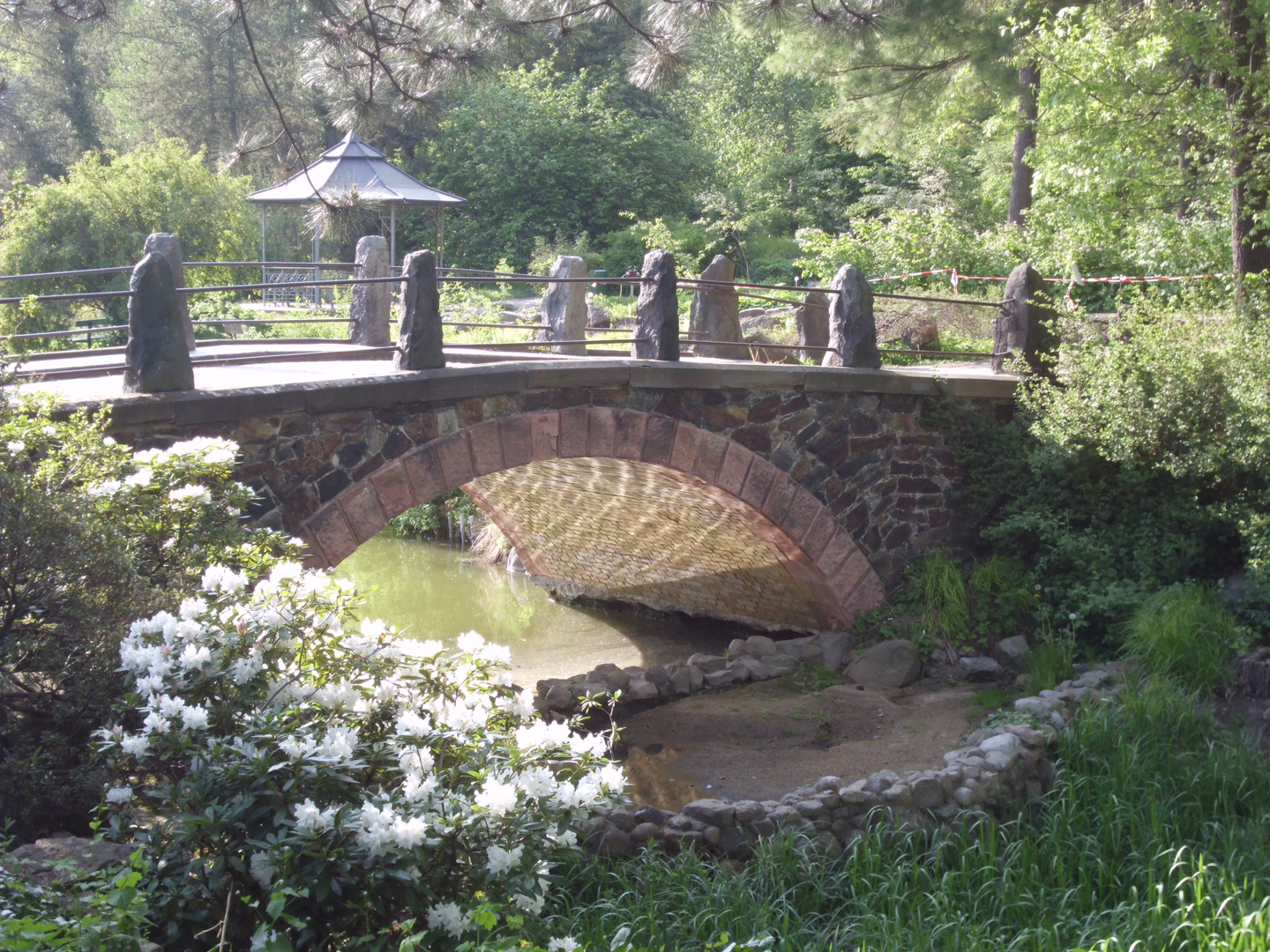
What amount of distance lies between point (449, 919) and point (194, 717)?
0.87 metres

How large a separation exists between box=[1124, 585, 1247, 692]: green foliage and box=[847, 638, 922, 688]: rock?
1.67 meters

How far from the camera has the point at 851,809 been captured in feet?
18.9

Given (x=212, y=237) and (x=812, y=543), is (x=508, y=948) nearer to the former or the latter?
(x=812, y=543)

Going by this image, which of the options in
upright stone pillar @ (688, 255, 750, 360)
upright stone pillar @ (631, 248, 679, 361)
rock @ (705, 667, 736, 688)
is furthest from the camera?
upright stone pillar @ (688, 255, 750, 360)

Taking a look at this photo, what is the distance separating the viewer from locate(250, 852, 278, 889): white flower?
9.53 feet

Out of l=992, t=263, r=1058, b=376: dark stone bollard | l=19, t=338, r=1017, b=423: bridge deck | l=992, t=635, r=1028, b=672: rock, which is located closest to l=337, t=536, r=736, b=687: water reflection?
l=19, t=338, r=1017, b=423: bridge deck

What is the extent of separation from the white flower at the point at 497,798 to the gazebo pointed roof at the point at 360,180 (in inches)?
445

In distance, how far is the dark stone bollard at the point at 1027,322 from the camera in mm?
10023

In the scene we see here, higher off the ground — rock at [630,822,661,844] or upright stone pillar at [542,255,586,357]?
upright stone pillar at [542,255,586,357]

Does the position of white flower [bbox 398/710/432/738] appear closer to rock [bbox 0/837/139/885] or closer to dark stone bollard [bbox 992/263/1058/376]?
rock [bbox 0/837/139/885]

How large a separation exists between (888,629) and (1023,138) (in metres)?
8.63

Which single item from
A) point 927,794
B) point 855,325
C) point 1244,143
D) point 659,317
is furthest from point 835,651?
point 1244,143

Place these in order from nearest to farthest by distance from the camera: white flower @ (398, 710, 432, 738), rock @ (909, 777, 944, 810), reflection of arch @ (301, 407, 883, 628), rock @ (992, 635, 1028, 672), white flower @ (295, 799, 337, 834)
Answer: white flower @ (295, 799, 337, 834) → white flower @ (398, 710, 432, 738) → rock @ (909, 777, 944, 810) → reflection of arch @ (301, 407, 883, 628) → rock @ (992, 635, 1028, 672)

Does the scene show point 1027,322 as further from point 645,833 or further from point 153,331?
point 153,331
